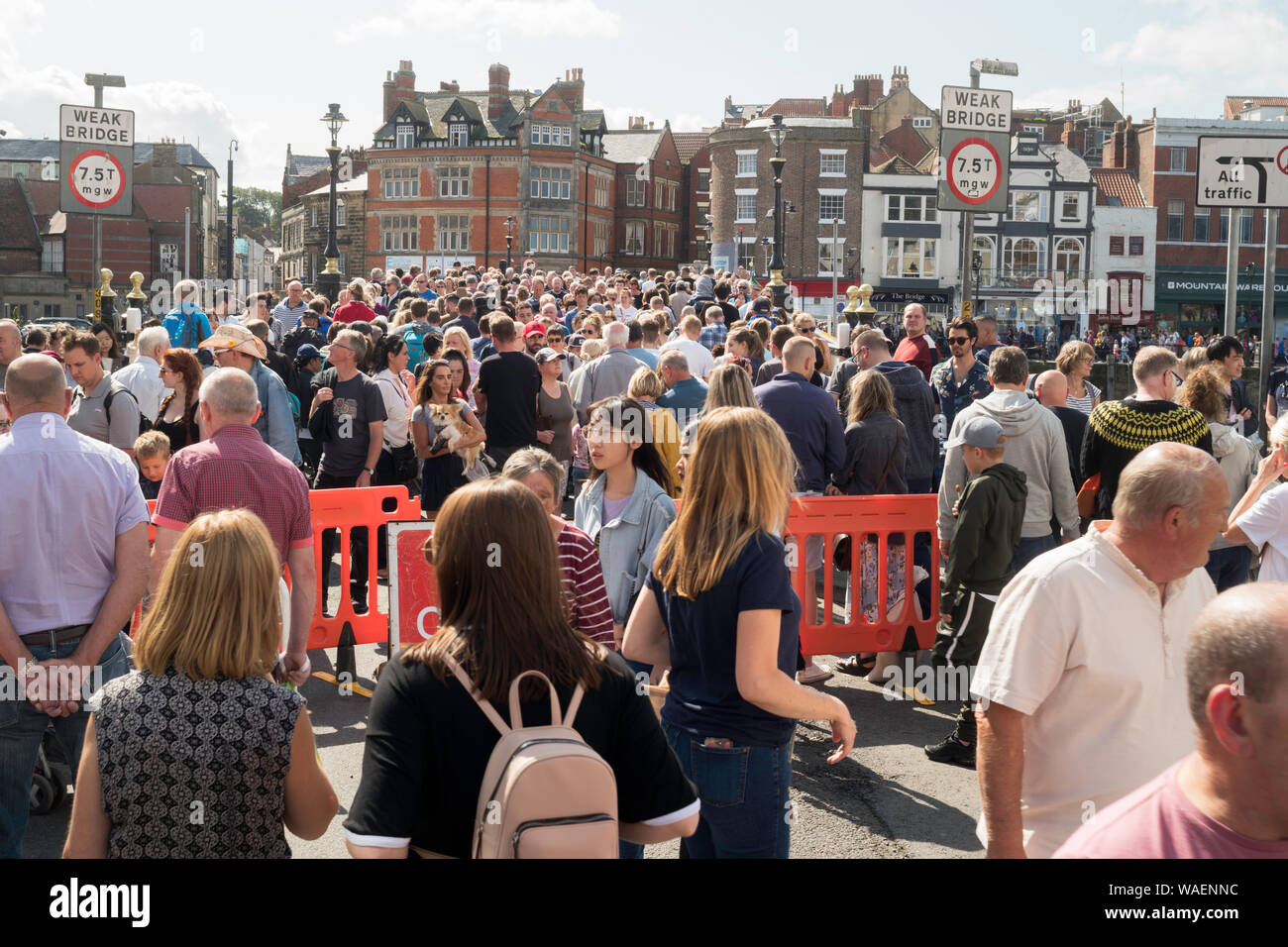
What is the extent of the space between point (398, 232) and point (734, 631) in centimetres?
8189

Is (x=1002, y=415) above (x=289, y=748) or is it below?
above

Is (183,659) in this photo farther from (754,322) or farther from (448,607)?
(754,322)

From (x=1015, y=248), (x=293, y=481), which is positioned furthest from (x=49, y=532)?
(x=1015, y=248)

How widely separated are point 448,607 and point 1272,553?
4341 mm

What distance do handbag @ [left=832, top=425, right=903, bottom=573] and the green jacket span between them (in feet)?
4.90

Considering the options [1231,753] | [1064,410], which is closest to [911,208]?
[1064,410]

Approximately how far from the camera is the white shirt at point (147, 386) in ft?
30.0

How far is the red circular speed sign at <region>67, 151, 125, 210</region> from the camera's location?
40.9 feet

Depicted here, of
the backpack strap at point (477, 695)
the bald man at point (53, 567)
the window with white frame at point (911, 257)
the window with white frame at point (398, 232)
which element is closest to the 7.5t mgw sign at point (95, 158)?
the bald man at point (53, 567)

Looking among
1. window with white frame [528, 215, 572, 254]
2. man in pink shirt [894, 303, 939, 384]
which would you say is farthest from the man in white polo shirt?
window with white frame [528, 215, 572, 254]

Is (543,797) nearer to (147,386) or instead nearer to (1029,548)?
(1029,548)

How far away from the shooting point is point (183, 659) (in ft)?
10.4

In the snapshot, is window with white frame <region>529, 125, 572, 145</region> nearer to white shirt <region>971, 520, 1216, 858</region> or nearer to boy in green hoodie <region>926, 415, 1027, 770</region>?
boy in green hoodie <region>926, 415, 1027, 770</region>

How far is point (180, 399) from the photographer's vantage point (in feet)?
26.1
